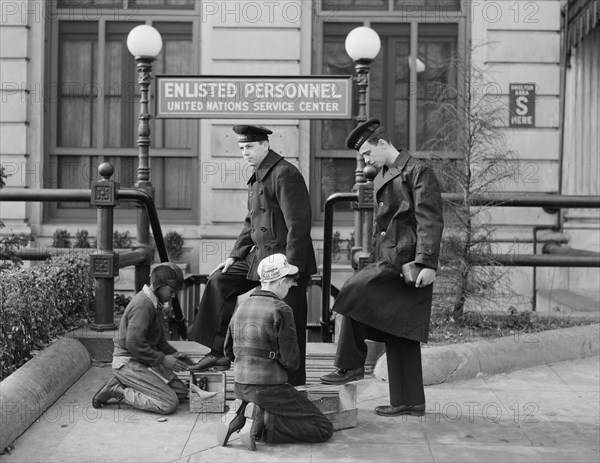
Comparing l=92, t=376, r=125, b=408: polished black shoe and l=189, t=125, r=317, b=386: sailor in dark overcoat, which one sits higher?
l=189, t=125, r=317, b=386: sailor in dark overcoat

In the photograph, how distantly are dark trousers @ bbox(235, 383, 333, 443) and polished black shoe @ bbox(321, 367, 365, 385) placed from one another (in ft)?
1.32

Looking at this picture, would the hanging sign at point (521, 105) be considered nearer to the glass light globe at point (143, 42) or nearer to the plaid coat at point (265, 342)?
the glass light globe at point (143, 42)

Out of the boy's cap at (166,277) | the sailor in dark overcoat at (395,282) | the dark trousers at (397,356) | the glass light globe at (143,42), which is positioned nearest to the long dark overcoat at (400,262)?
the sailor in dark overcoat at (395,282)

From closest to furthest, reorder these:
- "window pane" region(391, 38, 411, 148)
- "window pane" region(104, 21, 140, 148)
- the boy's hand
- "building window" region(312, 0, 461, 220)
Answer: the boy's hand
"building window" region(312, 0, 461, 220)
"window pane" region(391, 38, 411, 148)
"window pane" region(104, 21, 140, 148)

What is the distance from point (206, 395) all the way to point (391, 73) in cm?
875

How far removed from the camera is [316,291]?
13.2 m

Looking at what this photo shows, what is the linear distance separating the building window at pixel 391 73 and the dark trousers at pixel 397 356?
7.57 metres

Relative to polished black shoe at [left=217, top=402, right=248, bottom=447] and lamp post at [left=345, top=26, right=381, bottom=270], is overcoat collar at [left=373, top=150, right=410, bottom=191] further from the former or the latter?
polished black shoe at [left=217, top=402, right=248, bottom=447]

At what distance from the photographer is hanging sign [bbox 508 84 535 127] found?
523 inches

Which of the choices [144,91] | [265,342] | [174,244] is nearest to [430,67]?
[174,244]

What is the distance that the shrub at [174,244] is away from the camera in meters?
13.4

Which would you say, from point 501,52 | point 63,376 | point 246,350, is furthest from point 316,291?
point 246,350

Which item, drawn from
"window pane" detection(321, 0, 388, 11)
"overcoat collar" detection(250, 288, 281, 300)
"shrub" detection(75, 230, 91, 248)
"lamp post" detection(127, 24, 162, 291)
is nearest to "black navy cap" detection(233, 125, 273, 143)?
"overcoat collar" detection(250, 288, 281, 300)

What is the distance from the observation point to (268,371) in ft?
18.5
